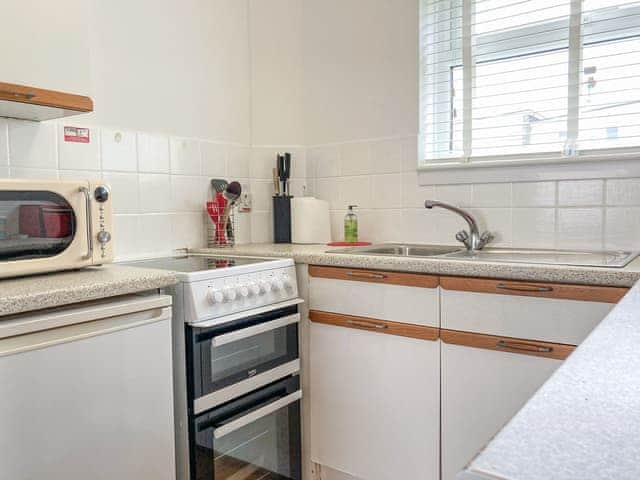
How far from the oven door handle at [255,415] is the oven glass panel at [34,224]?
72 centimetres

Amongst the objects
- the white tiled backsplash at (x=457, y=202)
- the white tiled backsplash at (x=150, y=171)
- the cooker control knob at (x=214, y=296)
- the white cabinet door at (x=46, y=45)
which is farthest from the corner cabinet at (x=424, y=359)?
the white cabinet door at (x=46, y=45)

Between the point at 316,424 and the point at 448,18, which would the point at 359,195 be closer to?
the point at 448,18

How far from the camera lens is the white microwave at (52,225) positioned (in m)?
1.40

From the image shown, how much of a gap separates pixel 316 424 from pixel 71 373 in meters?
1.04

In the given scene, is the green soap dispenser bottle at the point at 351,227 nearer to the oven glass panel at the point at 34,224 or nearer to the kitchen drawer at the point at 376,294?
the kitchen drawer at the point at 376,294

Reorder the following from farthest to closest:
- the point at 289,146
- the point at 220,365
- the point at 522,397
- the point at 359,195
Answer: the point at 289,146 → the point at 359,195 → the point at 220,365 → the point at 522,397

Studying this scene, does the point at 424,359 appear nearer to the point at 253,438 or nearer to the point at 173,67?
the point at 253,438

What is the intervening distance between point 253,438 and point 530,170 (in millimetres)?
1440

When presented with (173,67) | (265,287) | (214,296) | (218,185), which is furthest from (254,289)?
(173,67)

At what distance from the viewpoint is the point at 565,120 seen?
208cm

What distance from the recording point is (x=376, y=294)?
188 centimetres

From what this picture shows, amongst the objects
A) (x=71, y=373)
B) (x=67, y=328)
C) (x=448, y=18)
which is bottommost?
(x=71, y=373)

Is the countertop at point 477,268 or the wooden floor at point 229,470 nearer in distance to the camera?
the countertop at point 477,268

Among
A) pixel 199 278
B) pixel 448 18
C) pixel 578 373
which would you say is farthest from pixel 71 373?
pixel 448 18
